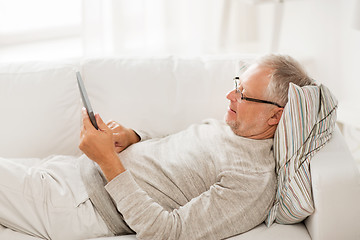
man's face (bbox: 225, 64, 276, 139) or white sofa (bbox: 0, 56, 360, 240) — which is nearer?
man's face (bbox: 225, 64, 276, 139)

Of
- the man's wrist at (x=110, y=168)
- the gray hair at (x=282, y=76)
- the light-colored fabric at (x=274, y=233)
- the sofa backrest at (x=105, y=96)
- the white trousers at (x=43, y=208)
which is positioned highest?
the gray hair at (x=282, y=76)

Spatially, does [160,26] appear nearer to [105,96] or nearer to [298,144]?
[105,96]

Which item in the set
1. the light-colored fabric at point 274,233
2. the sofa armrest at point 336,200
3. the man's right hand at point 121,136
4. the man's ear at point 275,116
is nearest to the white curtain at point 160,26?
the man's right hand at point 121,136

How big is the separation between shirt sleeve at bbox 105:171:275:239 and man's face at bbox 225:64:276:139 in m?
0.22

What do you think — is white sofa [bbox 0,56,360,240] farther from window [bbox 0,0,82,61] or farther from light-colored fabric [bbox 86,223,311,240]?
window [bbox 0,0,82,61]

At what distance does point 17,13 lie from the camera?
3.08m

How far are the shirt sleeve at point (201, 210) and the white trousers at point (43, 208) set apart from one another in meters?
0.16

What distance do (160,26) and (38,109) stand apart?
128cm

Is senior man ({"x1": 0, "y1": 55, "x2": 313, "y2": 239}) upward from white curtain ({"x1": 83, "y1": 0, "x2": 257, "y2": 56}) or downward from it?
downward

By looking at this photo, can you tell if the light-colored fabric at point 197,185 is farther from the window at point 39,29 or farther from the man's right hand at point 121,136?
the window at point 39,29

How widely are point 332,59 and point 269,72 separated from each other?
1.56 m

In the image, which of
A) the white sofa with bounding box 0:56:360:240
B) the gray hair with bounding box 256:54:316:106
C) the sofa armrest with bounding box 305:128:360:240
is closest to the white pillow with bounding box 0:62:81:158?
the white sofa with bounding box 0:56:360:240

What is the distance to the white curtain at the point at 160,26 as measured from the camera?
2.78m

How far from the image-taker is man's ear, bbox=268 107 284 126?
5.47 feet
